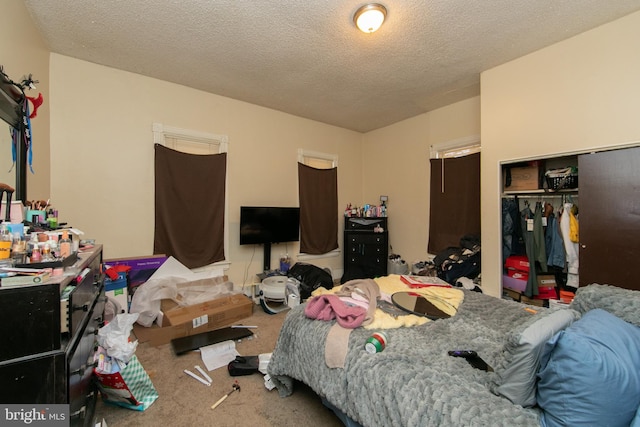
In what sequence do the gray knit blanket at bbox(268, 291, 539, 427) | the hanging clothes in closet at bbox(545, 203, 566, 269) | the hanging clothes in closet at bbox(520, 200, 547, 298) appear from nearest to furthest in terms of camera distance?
1. the gray knit blanket at bbox(268, 291, 539, 427)
2. the hanging clothes in closet at bbox(545, 203, 566, 269)
3. the hanging clothes in closet at bbox(520, 200, 547, 298)

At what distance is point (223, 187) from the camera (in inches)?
139

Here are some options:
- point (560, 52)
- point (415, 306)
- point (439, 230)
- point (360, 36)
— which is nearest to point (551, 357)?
point (415, 306)

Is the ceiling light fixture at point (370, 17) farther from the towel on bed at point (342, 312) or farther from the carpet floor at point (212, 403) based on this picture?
the carpet floor at point (212, 403)

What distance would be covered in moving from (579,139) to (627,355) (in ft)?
7.20

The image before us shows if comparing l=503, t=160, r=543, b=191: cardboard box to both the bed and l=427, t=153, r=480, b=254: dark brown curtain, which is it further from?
the bed

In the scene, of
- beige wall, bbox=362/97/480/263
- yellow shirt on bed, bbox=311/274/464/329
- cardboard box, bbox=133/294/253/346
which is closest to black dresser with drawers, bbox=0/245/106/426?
yellow shirt on bed, bbox=311/274/464/329

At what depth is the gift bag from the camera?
5.07ft

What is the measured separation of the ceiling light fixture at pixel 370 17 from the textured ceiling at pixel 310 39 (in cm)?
6

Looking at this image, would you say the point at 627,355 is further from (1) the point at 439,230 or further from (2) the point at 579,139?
(1) the point at 439,230

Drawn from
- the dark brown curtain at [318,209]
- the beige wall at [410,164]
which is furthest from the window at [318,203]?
the beige wall at [410,164]

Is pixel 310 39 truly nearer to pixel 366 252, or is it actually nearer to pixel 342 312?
pixel 342 312

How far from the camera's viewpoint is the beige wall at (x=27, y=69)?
162cm

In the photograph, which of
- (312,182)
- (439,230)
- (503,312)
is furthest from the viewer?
(312,182)

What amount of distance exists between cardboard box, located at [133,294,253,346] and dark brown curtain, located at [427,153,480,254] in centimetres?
281
